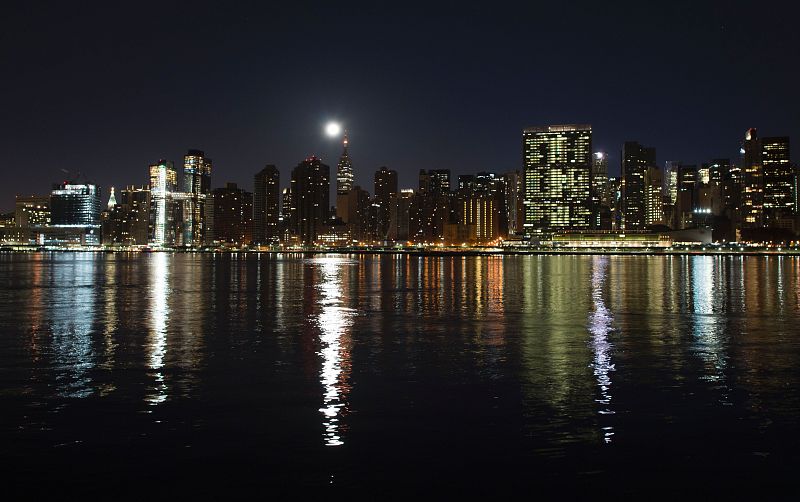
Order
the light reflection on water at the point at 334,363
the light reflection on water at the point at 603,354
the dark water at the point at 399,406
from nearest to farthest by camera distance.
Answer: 1. the dark water at the point at 399,406
2. the light reflection on water at the point at 334,363
3. the light reflection on water at the point at 603,354

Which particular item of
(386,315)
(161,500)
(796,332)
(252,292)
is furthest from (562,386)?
(252,292)

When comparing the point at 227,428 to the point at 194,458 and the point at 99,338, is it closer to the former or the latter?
the point at 194,458

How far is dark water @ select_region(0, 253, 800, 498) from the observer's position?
41.3ft

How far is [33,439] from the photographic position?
14594 mm

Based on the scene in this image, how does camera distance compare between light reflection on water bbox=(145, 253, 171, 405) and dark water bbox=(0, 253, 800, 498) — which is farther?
light reflection on water bbox=(145, 253, 171, 405)

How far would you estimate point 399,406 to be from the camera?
17797mm

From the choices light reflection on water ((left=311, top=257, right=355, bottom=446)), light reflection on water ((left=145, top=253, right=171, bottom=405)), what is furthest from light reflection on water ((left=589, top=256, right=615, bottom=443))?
light reflection on water ((left=145, top=253, right=171, bottom=405))

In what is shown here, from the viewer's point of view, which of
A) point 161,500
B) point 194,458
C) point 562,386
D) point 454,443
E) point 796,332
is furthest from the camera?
point 796,332

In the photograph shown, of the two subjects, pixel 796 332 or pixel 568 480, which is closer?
pixel 568 480

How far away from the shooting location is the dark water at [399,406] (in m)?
12.6

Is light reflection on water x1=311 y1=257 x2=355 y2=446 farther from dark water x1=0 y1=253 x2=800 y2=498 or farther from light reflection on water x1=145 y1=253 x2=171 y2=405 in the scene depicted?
light reflection on water x1=145 y1=253 x2=171 y2=405

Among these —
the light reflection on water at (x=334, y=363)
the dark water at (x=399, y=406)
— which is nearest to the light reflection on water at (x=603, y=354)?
the dark water at (x=399, y=406)

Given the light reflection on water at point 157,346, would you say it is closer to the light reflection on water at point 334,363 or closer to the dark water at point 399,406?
the dark water at point 399,406

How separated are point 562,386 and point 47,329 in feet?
77.2
